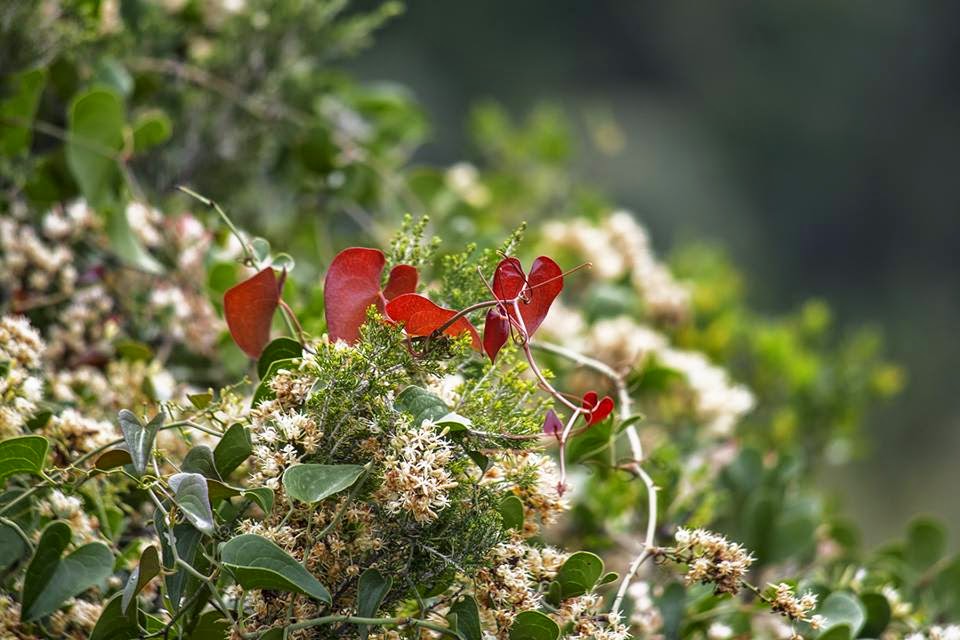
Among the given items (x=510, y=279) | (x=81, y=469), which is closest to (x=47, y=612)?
(x=81, y=469)

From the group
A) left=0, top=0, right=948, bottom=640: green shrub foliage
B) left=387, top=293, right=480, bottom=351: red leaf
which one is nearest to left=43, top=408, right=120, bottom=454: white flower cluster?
left=0, top=0, right=948, bottom=640: green shrub foliage

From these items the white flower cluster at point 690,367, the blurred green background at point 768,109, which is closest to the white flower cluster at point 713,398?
the white flower cluster at point 690,367

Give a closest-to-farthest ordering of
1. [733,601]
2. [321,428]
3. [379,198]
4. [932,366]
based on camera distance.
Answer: [321,428]
[733,601]
[379,198]
[932,366]

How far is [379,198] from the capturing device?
4.11 feet

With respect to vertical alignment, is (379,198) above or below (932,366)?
below

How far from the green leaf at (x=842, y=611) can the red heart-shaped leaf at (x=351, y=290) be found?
1.12 ft

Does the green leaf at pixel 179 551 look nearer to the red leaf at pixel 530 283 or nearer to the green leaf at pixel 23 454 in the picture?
the green leaf at pixel 23 454

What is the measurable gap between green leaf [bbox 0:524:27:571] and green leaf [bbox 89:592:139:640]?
0.09 m

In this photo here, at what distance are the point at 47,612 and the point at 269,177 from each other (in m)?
0.78

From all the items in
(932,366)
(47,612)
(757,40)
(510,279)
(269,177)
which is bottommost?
(47,612)

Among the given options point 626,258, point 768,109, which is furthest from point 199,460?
point 768,109

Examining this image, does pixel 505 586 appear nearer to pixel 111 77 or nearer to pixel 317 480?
pixel 317 480

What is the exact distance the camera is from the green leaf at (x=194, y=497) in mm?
518

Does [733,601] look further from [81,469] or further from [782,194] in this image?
[782,194]
